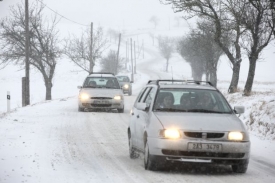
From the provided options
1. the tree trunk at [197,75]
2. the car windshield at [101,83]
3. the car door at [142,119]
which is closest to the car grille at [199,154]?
the car door at [142,119]

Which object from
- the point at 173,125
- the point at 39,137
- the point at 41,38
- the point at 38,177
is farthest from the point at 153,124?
the point at 41,38

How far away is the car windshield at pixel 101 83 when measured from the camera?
2216cm

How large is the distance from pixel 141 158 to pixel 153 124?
203cm

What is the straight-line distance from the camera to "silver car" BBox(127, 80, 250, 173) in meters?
7.77

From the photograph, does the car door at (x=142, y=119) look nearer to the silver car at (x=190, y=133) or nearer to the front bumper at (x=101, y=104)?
the silver car at (x=190, y=133)

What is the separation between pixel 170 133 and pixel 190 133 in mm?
311

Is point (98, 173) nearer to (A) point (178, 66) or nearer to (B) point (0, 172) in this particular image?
(B) point (0, 172)

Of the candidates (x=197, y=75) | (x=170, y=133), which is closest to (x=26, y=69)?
(x=170, y=133)

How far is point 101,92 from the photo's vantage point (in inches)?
845

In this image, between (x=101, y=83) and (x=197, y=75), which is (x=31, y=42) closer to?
(x=101, y=83)

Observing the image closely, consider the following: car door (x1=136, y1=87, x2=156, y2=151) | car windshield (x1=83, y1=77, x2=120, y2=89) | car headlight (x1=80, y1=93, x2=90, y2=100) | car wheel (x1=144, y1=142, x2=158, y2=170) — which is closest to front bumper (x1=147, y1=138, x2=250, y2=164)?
car wheel (x1=144, y1=142, x2=158, y2=170)

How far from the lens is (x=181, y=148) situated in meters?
7.74

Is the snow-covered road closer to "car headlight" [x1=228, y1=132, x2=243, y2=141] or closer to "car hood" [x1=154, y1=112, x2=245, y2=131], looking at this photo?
"car headlight" [x1=228, y1=132, x2=243, y2=141]

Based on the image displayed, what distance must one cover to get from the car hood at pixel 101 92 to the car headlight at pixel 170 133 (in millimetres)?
13491
